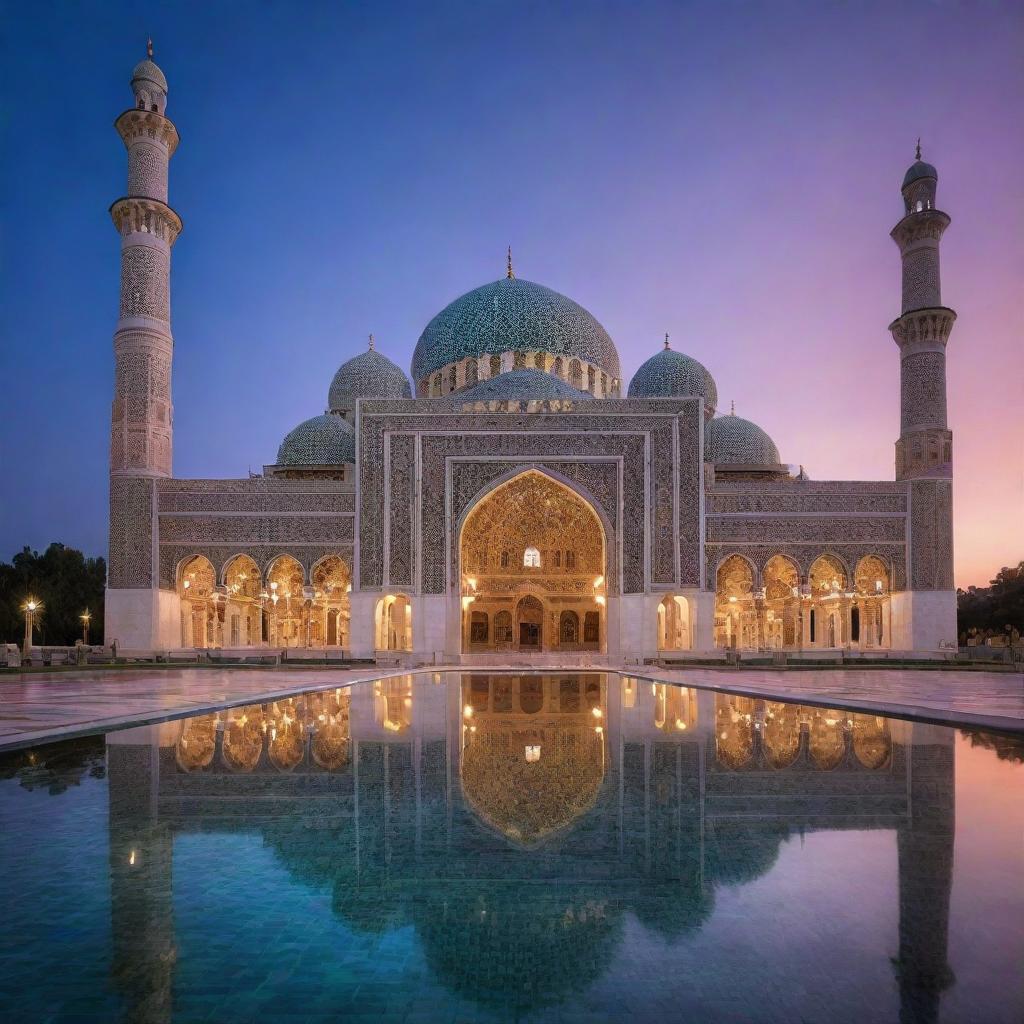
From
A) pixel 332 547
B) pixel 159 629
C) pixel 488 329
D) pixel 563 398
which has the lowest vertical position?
pixel 159 629

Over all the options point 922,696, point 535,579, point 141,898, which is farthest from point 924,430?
point 141,898

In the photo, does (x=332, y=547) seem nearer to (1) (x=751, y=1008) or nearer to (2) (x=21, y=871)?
(2) (x=21, y=871)

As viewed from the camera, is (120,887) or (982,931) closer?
(982,931)

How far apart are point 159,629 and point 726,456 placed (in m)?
15.7

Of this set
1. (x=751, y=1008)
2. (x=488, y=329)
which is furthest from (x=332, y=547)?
(x=751, y=1008)

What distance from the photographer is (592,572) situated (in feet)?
69.1

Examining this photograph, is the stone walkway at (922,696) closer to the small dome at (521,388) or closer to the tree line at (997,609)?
the small dome at (521,388)

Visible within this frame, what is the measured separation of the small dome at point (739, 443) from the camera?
2398cm

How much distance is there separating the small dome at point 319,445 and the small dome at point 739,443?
10.2 m

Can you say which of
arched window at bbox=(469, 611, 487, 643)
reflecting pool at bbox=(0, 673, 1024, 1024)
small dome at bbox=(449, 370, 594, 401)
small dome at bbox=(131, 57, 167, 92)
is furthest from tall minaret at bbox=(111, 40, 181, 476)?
reflecting pool at bbox=(0, 673, 1024, 1024)

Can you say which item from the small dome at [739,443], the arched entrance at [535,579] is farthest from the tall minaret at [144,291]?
the small dome at [739,443]

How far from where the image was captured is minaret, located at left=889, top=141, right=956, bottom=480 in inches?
722

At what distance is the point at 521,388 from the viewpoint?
20.2m

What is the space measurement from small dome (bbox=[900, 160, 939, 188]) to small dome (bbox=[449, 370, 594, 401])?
8.79 metres
